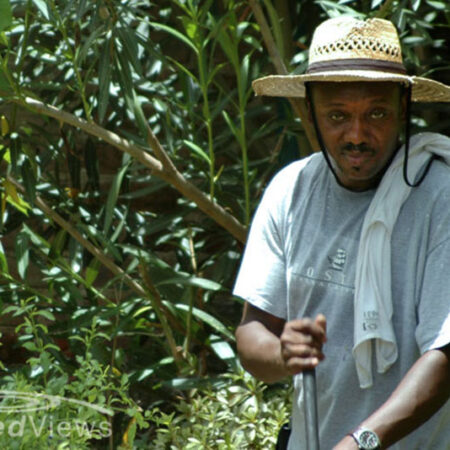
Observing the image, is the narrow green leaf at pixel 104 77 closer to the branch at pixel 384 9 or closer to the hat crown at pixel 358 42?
the branch at pixel 384 9

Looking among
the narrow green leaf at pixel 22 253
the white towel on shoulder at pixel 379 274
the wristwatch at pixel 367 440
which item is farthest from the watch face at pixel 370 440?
the narrow green leaf at pixel 22 253

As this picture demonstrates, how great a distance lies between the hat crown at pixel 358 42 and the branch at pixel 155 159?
1.22m

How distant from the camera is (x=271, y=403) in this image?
3.49 meters

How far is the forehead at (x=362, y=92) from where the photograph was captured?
2.19 m

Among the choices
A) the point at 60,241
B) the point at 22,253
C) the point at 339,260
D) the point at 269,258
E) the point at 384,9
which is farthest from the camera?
the point at 60,241

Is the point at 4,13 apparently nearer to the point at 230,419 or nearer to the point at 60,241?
the point at 60,241

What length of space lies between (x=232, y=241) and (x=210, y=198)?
46 centimetres

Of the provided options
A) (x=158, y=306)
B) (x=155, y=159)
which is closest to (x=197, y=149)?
(x=155, y=159)

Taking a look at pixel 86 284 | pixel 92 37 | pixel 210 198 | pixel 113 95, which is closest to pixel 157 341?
pixel 86 284

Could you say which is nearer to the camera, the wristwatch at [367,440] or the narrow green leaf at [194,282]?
the wristwatch at [367,440]

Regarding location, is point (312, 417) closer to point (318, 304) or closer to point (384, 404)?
point (384, 404)

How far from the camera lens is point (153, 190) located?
3.91m

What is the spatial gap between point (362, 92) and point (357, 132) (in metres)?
A: 0.08

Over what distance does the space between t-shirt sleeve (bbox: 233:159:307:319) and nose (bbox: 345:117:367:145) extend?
21cm
